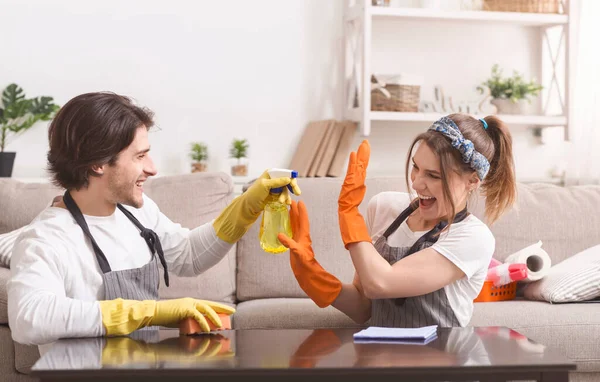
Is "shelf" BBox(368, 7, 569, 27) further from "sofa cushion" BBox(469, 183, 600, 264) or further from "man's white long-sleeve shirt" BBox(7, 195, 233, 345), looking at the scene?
"man's white long-sleeve shirt" BBox(7, 195, 233, 345)

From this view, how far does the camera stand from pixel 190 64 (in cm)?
352

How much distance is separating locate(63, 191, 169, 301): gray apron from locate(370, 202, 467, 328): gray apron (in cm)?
56

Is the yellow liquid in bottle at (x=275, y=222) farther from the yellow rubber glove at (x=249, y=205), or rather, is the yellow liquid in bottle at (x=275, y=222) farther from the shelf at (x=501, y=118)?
the shelf at (x=501, y=118)

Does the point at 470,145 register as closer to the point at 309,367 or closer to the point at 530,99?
the point at 309,367

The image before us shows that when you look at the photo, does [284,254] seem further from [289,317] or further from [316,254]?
[289,317]

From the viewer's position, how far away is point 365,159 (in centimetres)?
189

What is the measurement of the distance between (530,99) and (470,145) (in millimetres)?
1995

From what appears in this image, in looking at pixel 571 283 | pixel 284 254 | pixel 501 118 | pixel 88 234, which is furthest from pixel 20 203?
pixel 501 118

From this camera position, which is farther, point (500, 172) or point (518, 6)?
point (518, 6)

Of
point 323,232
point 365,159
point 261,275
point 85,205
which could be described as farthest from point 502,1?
point 85,205

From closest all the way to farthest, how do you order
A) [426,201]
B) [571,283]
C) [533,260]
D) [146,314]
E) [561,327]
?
1. [146,314]
2. [426,201]
3. [561,327]
4. [571,283]
5. [533,260]

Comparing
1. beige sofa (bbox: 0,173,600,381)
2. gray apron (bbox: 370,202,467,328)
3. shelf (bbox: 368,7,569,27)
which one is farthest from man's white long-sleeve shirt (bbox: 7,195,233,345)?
shelf (bbox: 368,7,569,27)

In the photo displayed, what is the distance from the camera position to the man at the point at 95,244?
1539 mm

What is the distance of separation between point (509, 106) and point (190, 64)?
4.78 feet
